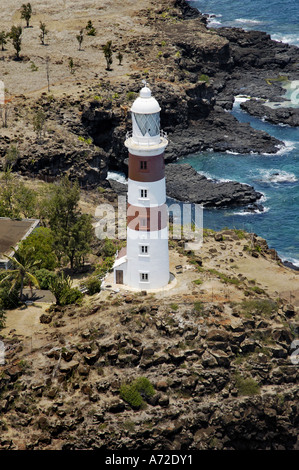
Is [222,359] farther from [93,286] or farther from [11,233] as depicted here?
[11,233]

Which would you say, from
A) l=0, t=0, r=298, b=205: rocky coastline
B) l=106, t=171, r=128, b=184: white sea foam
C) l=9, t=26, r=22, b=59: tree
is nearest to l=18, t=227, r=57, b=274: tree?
l=0, t=0, r=298, b=205: rocky coastline

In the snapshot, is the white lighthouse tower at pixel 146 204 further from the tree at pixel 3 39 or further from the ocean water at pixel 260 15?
the ocean water at pixel 260 15

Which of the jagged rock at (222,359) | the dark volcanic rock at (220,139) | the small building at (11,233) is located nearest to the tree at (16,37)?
the dark volcanic rock at (220,139)

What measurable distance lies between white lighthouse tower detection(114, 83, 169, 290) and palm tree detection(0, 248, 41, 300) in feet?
25.4

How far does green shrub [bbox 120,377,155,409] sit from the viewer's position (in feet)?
196

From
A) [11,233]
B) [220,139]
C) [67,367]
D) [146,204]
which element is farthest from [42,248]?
[220,139]

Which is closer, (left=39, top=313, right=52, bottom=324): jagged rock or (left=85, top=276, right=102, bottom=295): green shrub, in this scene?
(left=39, top=313, right=52, bottom=324): jagged rock

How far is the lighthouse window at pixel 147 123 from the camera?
61750 mm

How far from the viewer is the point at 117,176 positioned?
383 ft

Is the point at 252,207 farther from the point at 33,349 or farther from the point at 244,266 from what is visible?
the point at 33,349

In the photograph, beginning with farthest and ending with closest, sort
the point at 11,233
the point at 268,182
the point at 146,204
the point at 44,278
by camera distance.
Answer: the point at 268,182 → the point at 11,233 → the point at 44,278 → the point at 146,204

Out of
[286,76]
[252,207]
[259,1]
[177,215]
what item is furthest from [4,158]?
[259,1]

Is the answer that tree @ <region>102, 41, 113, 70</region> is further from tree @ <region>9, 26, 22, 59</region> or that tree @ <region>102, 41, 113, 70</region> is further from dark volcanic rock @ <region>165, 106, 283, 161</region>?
dark volcanic rock @ <region>165, 106, 283, 161</region>

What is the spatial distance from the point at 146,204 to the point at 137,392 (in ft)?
51.5
